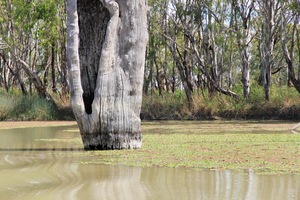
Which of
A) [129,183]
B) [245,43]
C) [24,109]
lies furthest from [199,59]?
[129,183]

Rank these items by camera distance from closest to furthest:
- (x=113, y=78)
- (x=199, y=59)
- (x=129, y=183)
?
(x=129, y=183)
(x=113, y=78)
(x=199, y=59)

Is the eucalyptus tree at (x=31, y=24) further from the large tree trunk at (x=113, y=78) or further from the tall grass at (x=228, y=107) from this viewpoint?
the large tree trunk at (x=113, y=78)

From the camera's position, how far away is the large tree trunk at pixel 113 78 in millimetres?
9047

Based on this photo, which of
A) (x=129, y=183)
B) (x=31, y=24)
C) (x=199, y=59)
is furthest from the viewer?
(x=199, y=59)

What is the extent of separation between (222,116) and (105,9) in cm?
1292

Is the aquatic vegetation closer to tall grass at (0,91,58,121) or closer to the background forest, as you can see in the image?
the background forest

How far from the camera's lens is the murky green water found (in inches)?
197

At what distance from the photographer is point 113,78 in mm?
9156

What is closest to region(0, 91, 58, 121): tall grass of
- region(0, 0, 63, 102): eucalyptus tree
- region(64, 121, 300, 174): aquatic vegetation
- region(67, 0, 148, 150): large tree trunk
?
region(0, 0, 63, 102): eucalyptus tree

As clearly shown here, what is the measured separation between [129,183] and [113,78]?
3.71 m

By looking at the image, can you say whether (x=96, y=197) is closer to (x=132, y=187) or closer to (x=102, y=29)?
(x=132, y=187)

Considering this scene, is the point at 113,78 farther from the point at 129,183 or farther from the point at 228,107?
the point at 228,107

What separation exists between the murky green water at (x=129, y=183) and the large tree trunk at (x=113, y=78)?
5.18ft

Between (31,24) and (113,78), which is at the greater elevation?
(31,24)
